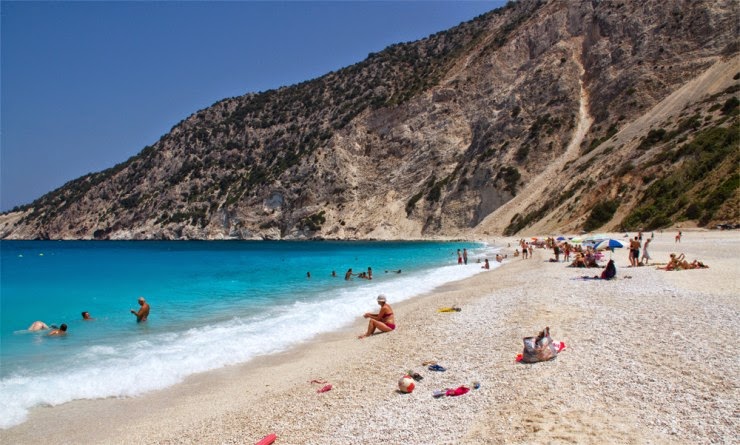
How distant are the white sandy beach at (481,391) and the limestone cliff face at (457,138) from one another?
2888 centimetres

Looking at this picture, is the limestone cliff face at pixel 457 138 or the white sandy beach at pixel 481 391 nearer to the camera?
the white sandy beach at pixel 481 391

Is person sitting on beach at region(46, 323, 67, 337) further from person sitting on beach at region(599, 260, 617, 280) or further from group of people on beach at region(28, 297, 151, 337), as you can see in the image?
person sitting on beach at region(599, 260, 617, 280)

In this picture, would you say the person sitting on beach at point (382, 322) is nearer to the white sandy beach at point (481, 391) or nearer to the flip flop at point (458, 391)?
the white sandy beach at point (481, 391)

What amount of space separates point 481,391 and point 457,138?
71.4 meters

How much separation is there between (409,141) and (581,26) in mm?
29892

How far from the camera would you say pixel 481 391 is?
5969 mm

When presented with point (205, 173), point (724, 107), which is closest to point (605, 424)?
point (724, 107)

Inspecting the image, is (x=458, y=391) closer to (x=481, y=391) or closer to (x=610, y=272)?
(x=481, y=391)

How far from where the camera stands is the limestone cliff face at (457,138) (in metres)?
49.8

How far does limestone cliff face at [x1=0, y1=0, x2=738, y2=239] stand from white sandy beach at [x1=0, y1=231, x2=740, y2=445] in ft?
94.8

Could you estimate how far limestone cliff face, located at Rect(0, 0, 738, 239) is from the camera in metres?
49.8

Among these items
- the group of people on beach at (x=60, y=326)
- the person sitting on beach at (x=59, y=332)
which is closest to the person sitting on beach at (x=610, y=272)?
the group of people on beach at (x=60, y=326)

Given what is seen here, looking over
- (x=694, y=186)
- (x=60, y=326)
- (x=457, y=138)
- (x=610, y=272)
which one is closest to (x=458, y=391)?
(x=610, y=272)

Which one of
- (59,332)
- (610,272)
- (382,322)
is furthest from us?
(610,272)
